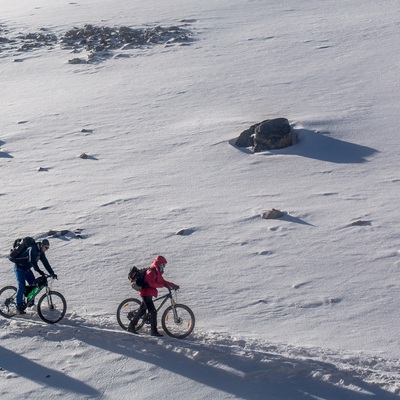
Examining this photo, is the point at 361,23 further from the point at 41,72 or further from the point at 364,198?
the point at 364,198

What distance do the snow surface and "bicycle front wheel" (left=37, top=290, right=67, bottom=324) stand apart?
6.1 inches

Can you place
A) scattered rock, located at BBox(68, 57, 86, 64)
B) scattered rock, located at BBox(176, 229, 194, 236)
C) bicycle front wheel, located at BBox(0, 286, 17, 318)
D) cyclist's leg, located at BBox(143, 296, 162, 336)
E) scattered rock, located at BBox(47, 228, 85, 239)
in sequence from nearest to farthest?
1. cyclist's leg, located at BBox(143, 296, 162, 336)
2. bicycle front wheel, located at BBox(0, 286, 17, 318)
3. scattered rock, located at BBox(176, 229, 194, 236)
4. scattered rock, located at BBox(47, 228, 85, 239)
5. scattered rock, located at BBox(68, 57, 86, 64)

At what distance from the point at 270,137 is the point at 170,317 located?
9.56m

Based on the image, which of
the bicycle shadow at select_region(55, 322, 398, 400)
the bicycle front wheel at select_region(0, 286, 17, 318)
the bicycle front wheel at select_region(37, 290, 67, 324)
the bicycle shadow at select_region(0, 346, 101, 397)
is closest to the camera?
the bicycle shadow at select_region(55, 322, 398, 400)

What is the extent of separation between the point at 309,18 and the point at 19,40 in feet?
49.6

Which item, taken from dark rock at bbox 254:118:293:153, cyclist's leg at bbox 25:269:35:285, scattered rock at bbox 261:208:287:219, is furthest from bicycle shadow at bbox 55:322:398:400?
dark rock at bbox 254:118:293:153

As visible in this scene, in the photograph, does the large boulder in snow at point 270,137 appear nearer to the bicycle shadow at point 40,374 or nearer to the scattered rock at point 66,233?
the scattered rock at point 66,233

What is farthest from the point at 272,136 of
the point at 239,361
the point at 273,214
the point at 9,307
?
the point at 239,361

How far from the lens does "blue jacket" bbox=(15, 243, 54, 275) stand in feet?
29.7

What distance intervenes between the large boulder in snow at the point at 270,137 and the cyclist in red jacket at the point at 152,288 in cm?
953

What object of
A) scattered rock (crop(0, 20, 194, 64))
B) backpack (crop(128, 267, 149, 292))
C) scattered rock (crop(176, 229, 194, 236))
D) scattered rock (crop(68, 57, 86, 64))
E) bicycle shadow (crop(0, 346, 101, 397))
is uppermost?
scattered rock (crop(0, 20, 194, 64))

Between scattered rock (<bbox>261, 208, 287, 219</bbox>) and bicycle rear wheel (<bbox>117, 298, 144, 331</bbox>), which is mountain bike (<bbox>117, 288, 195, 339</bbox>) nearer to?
bicycle rear wheel (<bbox>117, 298, 144, 331</bbox>)

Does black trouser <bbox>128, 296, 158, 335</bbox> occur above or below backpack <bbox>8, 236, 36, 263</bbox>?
below

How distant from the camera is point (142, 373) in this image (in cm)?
789
